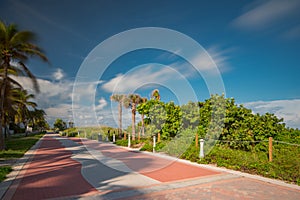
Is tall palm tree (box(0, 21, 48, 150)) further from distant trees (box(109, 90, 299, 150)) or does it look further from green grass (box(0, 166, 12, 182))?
distant trees (box(109, 90, 299, 150))

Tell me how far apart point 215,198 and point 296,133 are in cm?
900

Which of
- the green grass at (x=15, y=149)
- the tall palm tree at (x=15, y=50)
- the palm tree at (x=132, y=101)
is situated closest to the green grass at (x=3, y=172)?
the green grass at (x=15, y=149)

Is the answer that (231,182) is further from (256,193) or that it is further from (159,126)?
(159,126)

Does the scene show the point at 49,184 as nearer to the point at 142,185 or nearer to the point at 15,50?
the point at 142,185

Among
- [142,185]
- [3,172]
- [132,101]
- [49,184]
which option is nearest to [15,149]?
[3,172]

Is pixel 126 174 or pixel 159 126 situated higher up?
pixel 159 126

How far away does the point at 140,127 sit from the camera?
2028 cm

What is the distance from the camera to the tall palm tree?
11.9 metres

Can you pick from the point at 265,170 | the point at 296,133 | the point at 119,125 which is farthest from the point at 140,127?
the point at 265,170

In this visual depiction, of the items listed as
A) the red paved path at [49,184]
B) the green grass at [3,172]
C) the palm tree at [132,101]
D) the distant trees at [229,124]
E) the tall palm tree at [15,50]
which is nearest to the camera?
the red paved path at [49,184]

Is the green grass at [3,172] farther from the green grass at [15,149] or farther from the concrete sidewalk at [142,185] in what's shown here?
the green grass at [15,149]

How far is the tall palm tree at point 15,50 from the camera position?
11.9 m

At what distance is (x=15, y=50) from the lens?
41.2 ft

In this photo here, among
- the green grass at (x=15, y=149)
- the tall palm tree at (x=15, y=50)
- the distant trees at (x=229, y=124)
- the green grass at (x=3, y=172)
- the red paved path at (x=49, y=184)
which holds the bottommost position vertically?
the green grass at (x=15, y=149)
